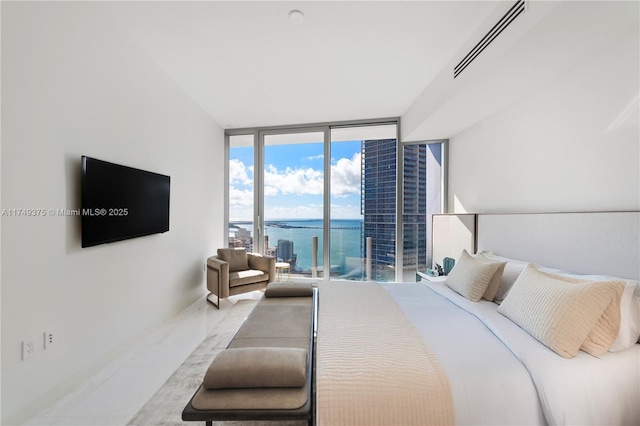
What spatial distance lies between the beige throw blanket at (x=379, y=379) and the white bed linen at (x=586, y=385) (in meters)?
0.12

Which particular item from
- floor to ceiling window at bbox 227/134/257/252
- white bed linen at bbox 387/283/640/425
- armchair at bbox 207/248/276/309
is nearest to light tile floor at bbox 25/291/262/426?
armchair at bbox 207/248/276/309

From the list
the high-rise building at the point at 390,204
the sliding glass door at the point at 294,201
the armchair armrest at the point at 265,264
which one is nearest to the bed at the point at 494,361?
the armchair armrest at the point at 265,264

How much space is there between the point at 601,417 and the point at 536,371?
0.28m

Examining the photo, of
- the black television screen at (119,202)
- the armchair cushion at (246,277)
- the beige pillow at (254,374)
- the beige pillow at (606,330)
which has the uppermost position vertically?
the black television screen at (119,202)

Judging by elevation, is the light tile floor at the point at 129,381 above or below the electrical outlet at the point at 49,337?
below

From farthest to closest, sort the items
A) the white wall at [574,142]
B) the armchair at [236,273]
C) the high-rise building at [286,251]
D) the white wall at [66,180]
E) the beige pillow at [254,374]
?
the high-rise building at [286,251], the armchair at [236,273], the white wall at [574,142], the white wall at [66,180], the beige pillow at [254,374]

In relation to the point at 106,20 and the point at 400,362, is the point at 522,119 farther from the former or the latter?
the point at 106,20

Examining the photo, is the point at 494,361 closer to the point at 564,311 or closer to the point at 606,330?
the point at 564,311

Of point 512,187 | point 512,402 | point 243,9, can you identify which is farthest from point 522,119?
point 243,9

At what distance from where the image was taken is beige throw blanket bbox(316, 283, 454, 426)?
3.35 ft

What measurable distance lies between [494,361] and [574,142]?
179cm

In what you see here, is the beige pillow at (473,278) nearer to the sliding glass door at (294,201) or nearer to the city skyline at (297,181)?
the city skyline at (297,181)

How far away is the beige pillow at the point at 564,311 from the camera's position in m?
1.19

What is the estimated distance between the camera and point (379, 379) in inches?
42.8
